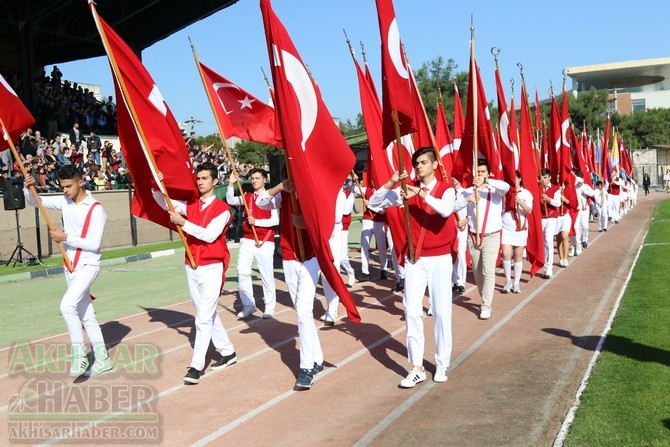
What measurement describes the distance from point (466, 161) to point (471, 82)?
1.20 m

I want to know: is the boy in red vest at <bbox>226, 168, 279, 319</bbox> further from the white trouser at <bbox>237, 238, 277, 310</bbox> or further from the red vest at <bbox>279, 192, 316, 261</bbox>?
the red vest at <bbox>279, 192, 316, 261</bbox>

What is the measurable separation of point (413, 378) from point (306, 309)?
47.5 inches

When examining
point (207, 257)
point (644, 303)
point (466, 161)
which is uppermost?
point (466, 161)

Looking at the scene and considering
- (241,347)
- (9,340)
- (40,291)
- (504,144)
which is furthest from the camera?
(40,291)

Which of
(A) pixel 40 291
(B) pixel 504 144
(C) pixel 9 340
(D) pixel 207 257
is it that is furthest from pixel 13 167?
(D) pixel 207 257

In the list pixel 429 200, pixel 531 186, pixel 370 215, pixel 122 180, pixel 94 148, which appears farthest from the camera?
pixel 94 148

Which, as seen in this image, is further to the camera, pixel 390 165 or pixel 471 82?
pixel 390 165

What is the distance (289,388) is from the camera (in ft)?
23.4

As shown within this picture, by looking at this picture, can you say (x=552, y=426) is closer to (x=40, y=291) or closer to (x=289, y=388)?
(x=289, y=388)

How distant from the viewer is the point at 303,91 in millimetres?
7188

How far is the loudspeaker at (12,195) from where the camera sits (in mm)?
16406

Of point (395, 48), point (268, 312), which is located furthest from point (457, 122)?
point (395, 48)

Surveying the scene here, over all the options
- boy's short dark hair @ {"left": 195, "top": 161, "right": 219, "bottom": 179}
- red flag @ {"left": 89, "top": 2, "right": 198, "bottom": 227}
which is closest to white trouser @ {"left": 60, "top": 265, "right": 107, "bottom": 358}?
red flag @ {"left": 89, "top": 2, "right": 198, "bottom": 227}

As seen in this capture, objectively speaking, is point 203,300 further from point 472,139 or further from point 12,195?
point 12,195
